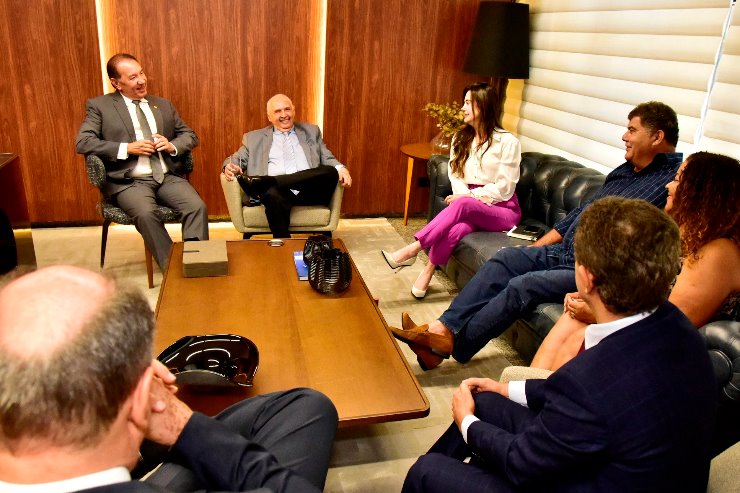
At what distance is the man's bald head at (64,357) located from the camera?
26.2 inches

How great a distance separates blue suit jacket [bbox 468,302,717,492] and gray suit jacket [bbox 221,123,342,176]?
2.82 m

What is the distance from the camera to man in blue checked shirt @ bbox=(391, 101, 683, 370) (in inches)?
93.3

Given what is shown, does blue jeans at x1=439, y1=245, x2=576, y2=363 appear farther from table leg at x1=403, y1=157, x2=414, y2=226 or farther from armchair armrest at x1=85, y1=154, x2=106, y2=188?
armchair armrest at x1=85, y1=154, x2=106, y2=188

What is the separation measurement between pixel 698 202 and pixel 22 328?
198cm

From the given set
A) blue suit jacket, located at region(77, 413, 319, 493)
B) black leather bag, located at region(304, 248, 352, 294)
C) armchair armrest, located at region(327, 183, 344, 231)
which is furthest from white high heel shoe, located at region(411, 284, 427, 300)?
blue suit jacket, located at region(77, 413, 319, 493)

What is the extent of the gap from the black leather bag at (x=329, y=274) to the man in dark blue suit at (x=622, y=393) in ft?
3.35

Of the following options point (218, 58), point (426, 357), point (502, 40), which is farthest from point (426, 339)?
point (218, 58)

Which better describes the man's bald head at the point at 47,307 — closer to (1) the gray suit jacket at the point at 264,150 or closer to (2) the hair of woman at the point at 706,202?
(2) the hair of woman at the point at 706,202

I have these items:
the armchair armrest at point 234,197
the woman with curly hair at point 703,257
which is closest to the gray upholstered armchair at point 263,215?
the armchair armrest at point 234,197

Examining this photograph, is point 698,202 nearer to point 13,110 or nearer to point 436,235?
point 436,235

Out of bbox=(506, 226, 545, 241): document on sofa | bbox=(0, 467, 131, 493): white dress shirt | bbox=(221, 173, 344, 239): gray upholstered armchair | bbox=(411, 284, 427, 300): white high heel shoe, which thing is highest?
bbox=(0, 467, 131, 493): white dress shirt

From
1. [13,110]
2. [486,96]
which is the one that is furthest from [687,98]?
[13,110]

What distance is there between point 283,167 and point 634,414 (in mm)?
3015

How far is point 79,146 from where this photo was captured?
3133 mm
